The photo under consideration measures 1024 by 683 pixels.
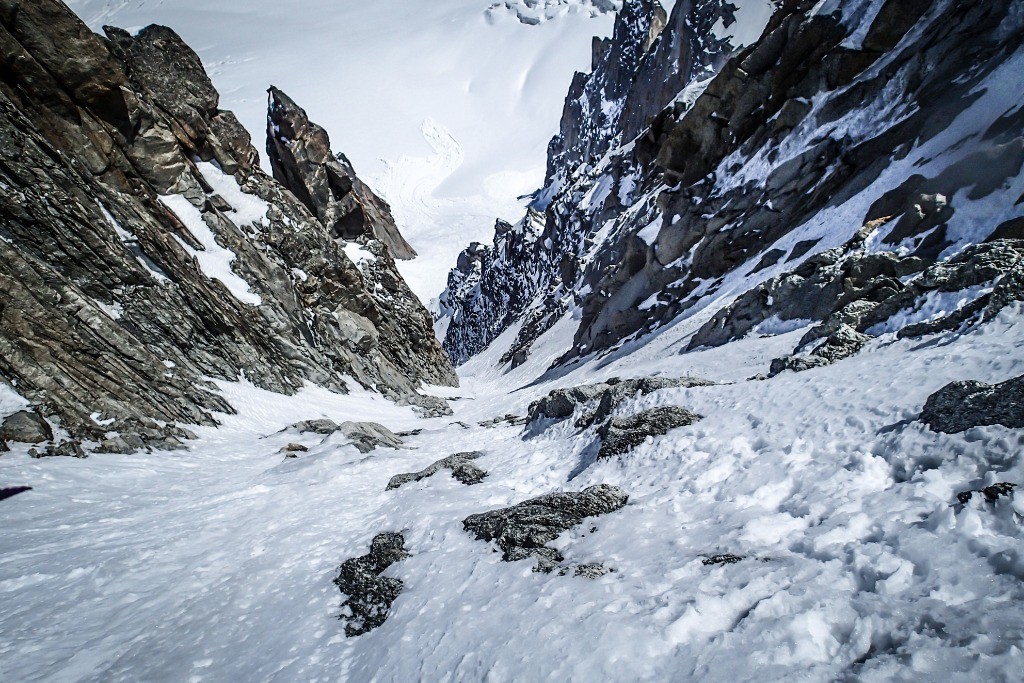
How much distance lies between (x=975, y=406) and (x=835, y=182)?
1132 inches

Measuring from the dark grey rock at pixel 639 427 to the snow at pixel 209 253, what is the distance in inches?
1164

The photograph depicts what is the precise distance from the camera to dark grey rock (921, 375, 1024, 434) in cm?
552

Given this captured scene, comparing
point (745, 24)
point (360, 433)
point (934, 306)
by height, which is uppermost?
point (745, 24)

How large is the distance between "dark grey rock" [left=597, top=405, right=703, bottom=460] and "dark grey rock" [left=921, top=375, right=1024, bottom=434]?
163 inches

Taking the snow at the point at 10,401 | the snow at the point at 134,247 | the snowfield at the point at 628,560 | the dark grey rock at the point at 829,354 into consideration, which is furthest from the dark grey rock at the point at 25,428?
the dark grey rock at the point at 829,354

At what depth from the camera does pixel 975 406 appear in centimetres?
586

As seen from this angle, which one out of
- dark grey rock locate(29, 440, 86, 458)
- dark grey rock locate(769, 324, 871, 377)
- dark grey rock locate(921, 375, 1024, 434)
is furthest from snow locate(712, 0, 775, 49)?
dark grey rock locate(29, 440, 86, 458)

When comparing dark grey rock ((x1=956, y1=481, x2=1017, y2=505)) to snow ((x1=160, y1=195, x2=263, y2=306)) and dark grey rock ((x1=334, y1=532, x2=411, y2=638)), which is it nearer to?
dark grey rock ((x1=334, y1=532, x2=411, y2=638))

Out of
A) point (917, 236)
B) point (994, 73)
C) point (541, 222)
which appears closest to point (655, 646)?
point (917, 236)

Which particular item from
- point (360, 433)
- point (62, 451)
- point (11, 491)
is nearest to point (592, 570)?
point (11, 491)

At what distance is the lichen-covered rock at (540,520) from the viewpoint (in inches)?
280

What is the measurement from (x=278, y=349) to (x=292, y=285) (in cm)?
758

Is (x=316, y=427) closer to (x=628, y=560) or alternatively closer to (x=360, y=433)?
(x=360, y=433)

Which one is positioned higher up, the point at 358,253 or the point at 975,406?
the point at 358,253
